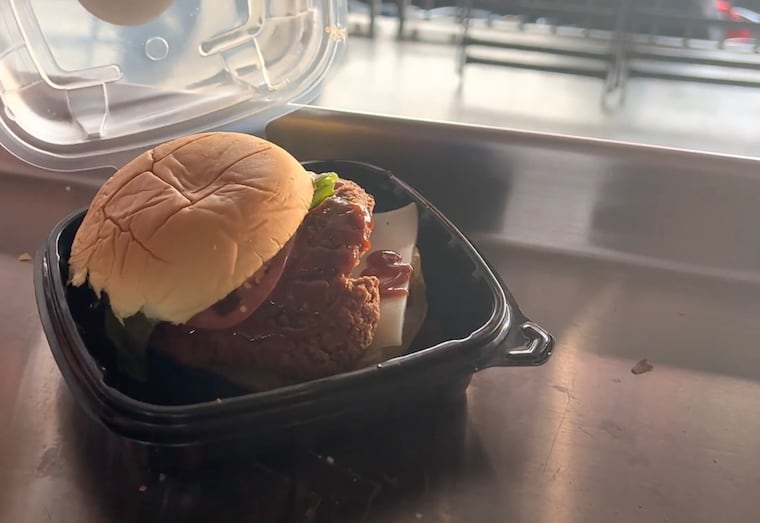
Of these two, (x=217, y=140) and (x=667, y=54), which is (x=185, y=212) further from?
(x=667, y=54)

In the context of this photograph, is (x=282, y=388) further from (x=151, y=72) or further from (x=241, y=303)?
(x=151, y=72)

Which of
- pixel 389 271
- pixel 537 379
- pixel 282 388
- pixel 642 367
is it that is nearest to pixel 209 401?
pixel 282 388

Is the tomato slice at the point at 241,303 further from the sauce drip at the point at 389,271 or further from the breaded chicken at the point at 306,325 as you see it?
the sauce drip at the point at 389,271

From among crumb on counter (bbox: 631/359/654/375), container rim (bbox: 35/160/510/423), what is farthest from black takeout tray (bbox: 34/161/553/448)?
crumb on counter (bbox: 631/359/654/375)

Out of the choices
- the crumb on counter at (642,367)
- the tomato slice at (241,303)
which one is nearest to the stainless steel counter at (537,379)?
the crumb on counter at (642,367)

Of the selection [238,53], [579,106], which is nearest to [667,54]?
[579,106]

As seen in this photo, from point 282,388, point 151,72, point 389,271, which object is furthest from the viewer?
point 151,72
